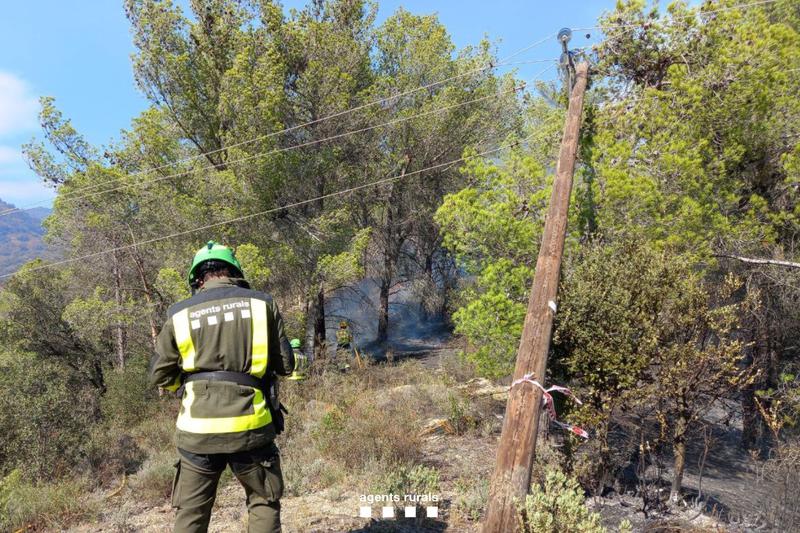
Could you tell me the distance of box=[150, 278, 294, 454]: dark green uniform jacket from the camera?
2.62 meters

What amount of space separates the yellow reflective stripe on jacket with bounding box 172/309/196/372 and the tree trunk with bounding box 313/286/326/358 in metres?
11.5

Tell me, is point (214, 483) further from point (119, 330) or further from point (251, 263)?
point (119, 330)

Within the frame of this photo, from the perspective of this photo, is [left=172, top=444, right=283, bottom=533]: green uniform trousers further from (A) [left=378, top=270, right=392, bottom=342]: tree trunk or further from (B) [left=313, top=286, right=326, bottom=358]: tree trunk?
(A) [left=378, top=270, right=392, bottom=342]: tree trunk

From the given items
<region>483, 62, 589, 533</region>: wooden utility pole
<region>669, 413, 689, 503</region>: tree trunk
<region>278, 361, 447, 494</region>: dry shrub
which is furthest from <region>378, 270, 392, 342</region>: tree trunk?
<region>669, 413, 689, 503</region>: tree trunk

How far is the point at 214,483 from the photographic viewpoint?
9.11ft

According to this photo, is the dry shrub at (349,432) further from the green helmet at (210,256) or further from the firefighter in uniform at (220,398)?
the green helmet at (210,256)

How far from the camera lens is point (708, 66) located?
25.6ft

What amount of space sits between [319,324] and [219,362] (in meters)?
14.7

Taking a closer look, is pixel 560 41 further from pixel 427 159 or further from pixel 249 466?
pixel 427 159

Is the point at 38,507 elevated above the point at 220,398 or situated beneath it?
situated beneath

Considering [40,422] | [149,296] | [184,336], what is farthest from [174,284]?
[184,336]

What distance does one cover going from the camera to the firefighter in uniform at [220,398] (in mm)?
2629

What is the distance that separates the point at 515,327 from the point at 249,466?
5125mm

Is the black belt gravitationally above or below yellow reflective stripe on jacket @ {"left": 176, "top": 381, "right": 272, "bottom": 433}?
above
